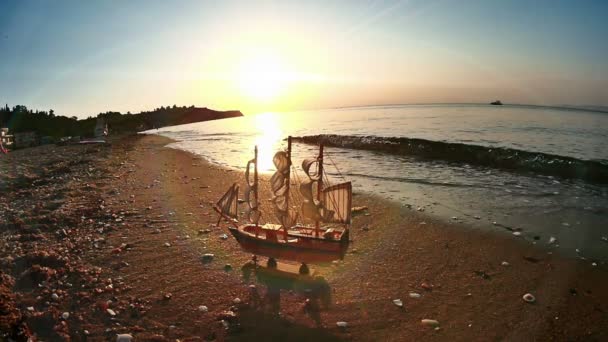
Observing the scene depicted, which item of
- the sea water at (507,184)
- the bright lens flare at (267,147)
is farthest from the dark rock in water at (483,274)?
the bright lens flare at (267,147)

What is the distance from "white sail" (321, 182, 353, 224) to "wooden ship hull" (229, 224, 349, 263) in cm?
56

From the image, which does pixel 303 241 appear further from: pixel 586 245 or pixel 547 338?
pixel 586 245

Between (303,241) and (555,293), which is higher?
(303,241)

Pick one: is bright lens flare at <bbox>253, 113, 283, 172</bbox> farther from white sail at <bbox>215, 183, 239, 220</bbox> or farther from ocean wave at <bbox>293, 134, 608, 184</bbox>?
white sail at <bbox>215, 183, 239, 220</bbox>

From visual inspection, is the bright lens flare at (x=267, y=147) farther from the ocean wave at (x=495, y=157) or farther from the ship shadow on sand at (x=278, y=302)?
the ship shadow on sand at (x=278, y=302)

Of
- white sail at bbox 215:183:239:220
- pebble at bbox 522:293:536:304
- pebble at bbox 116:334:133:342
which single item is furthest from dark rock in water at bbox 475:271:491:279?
pebble at bbox 116:334:133:342

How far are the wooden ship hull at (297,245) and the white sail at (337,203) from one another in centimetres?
56

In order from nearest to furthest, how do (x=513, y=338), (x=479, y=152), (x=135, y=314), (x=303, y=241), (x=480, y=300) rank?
1. (x=513, y=338)
2. (x=135, y=314)
3. (x=480, y=300)
4. (x=303, y=241)
5. (x=479, y=152)

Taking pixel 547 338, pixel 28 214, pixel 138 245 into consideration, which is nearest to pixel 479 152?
pixel 547 338

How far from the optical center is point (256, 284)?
9.24 m

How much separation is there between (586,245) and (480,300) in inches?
252

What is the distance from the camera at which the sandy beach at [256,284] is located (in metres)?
7.20

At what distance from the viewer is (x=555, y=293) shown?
8641mm

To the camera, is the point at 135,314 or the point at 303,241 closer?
the point at 135,314
